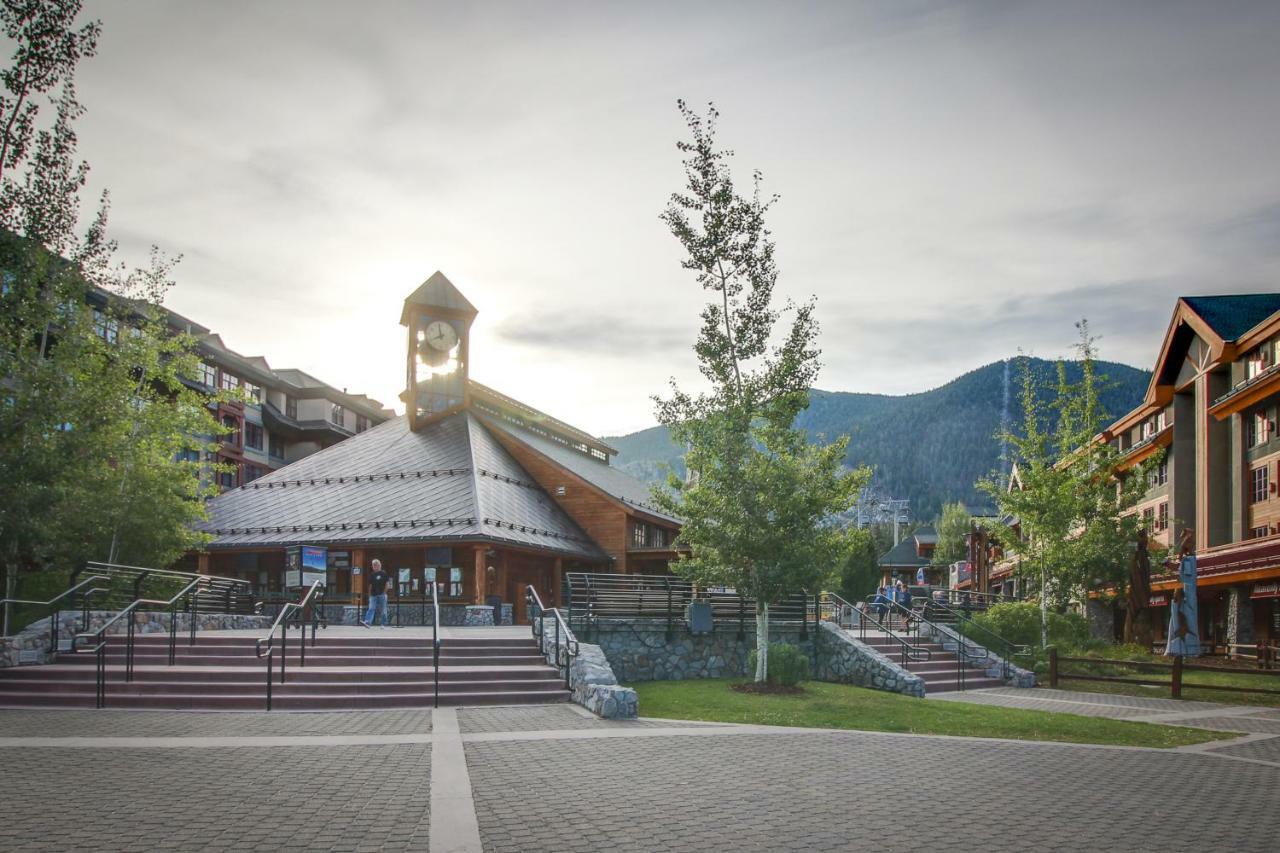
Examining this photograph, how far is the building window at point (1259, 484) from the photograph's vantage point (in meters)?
36.5

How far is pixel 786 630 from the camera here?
92.0 feet

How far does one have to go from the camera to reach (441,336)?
48219 millimetres

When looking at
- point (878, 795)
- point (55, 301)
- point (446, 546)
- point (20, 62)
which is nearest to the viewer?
point (878, 795)

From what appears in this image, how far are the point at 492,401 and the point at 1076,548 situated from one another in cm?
2851

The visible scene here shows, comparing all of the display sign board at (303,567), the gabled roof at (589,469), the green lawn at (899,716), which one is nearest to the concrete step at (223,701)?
the green lawn at (899,716)

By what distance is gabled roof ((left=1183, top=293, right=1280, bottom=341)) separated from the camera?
40.5 meters

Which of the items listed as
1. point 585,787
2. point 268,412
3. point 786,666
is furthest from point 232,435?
point 585,787

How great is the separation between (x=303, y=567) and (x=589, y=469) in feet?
84.5

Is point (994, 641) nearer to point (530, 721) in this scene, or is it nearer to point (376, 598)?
point (376, 598)

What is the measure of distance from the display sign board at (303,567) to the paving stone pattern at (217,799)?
14564 millimetres

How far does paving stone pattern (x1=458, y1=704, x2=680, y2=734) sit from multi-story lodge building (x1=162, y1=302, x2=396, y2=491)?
138ft

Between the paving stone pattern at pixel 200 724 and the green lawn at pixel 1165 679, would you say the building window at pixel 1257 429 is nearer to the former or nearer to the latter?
the green lawn at pixel 1165 679

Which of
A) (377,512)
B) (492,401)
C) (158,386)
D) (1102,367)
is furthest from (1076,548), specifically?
(1102,367)

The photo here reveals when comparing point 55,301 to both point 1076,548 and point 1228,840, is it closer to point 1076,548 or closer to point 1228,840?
point 1228,840
